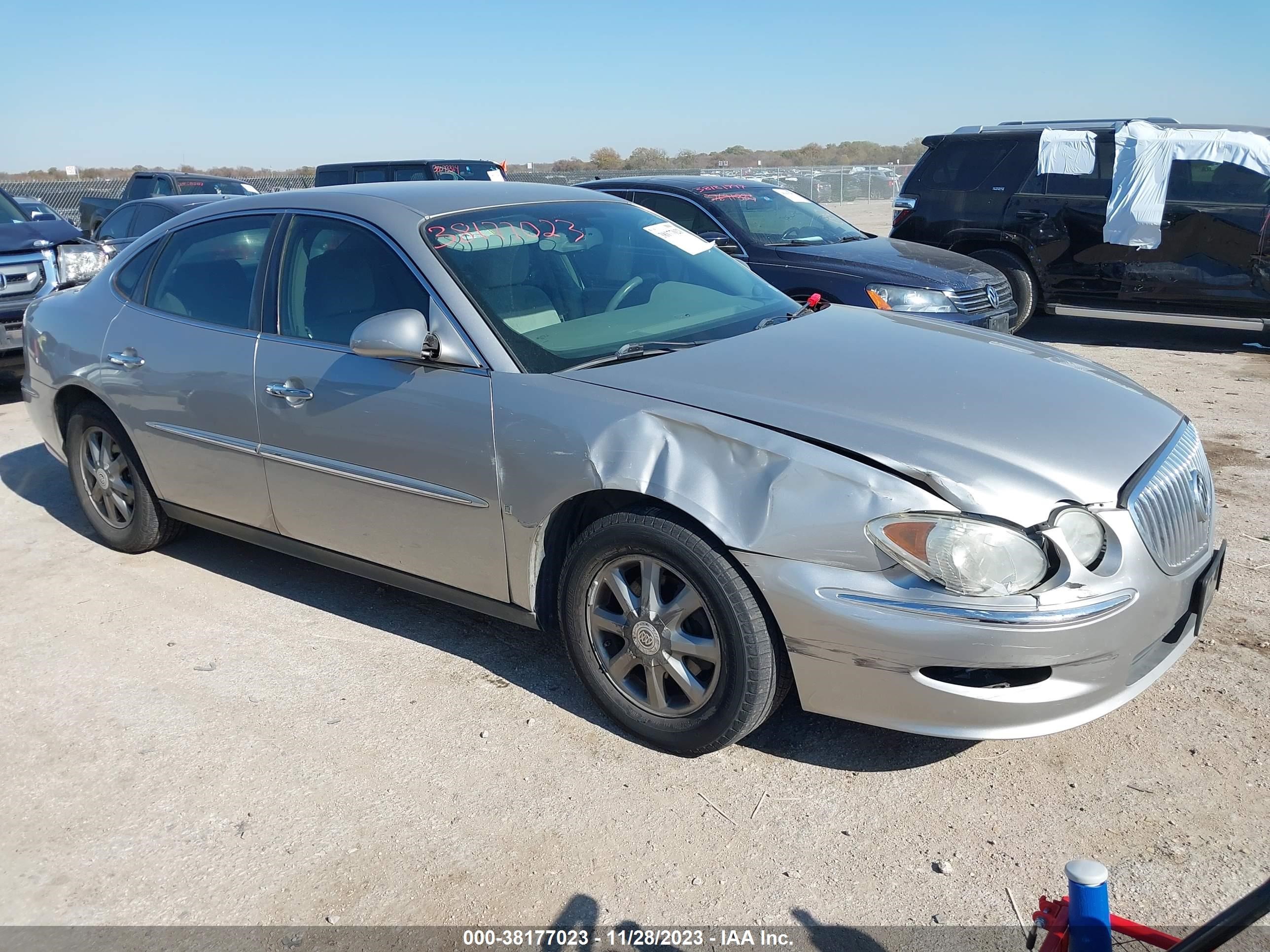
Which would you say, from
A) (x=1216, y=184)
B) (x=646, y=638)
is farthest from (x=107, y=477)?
(x=1216, y=184)

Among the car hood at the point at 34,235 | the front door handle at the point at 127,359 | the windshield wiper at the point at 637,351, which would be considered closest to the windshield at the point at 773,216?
the windshield wiper at the point at 637,351

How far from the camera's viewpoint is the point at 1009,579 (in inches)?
103

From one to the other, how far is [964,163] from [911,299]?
12.6 feet

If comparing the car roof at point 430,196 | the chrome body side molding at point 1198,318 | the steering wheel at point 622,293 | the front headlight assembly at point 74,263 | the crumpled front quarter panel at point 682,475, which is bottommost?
the chrome body side molding at point 1198,318

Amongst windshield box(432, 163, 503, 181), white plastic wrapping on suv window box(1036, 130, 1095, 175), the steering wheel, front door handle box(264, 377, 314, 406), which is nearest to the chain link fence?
windshield box(432, 163, 503, 181)

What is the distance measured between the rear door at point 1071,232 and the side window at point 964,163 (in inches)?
13.2

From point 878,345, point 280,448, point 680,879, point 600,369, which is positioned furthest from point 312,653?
point 878,345

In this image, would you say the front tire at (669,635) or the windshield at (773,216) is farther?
the windshield at (773,216)

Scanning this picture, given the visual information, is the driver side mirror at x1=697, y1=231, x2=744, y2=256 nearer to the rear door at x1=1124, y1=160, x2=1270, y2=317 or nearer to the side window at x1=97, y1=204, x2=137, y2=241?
the rear door at x1=1124, y1=160, x2=1270, y2=317

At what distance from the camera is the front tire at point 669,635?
2.89 m

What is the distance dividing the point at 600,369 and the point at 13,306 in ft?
23.4

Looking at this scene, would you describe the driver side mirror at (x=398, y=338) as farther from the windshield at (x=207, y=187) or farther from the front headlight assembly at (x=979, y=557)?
the windshield at (x=207, y=187)

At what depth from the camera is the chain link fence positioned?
89.4 ft

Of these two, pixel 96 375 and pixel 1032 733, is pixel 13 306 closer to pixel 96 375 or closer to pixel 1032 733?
pixel 96 375
